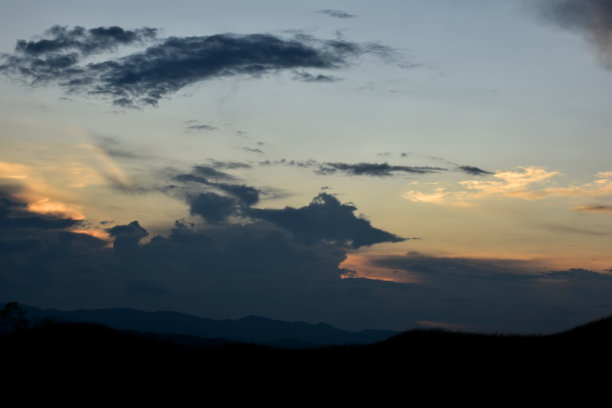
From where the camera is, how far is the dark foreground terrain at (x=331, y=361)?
42.4 meters

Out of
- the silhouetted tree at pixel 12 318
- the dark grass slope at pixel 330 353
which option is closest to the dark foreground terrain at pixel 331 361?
the dark grass slope at pixel 330 353

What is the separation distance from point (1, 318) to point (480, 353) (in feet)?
516

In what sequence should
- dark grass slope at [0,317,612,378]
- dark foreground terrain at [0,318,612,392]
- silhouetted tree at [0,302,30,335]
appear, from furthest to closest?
silhouetted tree at [0,302,30,335]
dark grass slope at [0,317,612,378]
dark foreground terrain at [0,318,612,392]

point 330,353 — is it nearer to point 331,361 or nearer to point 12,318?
point 331,361

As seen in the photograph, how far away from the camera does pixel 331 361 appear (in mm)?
47594

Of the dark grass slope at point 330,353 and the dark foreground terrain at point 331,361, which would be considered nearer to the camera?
the dark foreground terrain at point 331,361

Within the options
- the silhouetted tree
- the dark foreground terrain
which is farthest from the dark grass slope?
the silhouetted tree

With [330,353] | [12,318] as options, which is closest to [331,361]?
[330,353]

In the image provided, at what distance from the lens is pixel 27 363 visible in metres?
44.8

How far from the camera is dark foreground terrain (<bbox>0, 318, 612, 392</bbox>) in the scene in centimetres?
4238

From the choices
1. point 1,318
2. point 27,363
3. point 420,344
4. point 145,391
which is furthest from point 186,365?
point 1,318

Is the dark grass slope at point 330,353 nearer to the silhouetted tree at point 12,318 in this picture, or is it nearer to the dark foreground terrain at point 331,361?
the dark foreground terrain at point 331,361

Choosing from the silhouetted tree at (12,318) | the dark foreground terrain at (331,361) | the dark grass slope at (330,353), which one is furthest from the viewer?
the silhouetted tree at (12,318)

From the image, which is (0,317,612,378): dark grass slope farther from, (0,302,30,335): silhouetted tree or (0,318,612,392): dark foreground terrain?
(0,302,30,335): silhouetted tree
